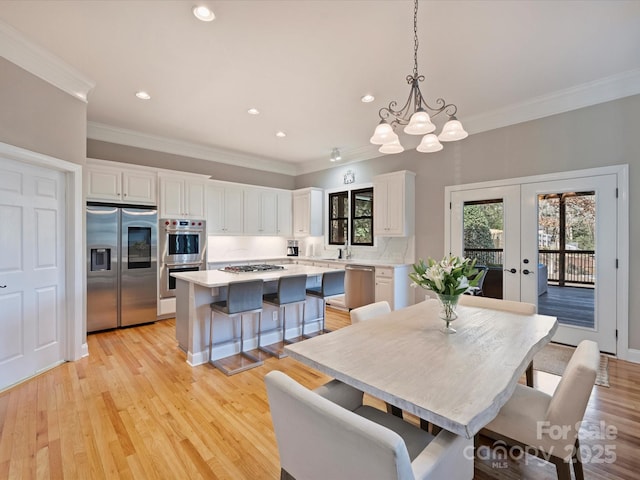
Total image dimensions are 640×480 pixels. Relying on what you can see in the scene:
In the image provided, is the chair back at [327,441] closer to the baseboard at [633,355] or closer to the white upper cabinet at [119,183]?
the baseboard at [633,355]

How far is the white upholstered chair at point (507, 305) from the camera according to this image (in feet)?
7.73

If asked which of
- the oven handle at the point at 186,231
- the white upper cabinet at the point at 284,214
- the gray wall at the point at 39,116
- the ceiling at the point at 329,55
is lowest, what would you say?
the oven handle at the point at 186,231

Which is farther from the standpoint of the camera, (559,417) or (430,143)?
(430,143)

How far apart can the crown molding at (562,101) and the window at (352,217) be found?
213 centimetres

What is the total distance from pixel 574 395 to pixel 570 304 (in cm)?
306

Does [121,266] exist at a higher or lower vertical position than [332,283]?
higher

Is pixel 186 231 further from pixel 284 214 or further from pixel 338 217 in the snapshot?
pixel 338 217

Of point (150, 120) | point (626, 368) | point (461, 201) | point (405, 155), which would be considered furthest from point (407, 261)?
point (150, 120)

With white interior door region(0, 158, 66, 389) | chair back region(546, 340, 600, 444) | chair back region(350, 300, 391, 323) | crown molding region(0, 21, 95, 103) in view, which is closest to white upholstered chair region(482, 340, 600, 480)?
chair back region(546, 340, 600, 444)

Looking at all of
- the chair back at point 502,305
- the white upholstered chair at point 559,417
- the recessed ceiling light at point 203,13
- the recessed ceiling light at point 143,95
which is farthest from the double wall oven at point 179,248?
the white upholstered chair at point 559,417

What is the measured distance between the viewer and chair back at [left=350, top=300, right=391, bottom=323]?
2111 millimetres

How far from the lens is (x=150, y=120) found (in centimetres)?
439

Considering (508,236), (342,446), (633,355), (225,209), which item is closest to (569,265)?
(508,236)

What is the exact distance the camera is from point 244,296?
3.10 metres
